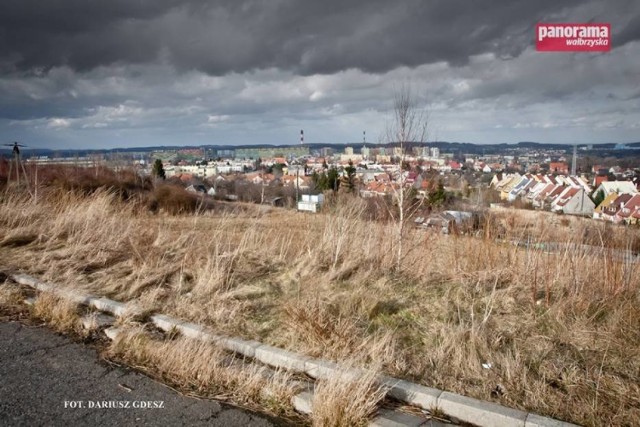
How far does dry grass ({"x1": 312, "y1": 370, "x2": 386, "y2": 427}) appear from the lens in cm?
244

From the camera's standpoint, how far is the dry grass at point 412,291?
2953mm

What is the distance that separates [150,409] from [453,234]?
4.57m

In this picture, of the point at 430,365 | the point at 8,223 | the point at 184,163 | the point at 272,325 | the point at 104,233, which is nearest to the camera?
the point at 430,365

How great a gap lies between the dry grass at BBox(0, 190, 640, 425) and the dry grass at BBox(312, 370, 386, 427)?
50cm

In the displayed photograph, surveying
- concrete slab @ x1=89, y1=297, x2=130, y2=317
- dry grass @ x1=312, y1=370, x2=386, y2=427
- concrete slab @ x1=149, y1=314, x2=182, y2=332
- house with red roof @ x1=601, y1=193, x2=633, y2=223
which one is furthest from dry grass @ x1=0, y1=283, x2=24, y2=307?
house with red roof @ x1=601, y1=193, x2=633, y2=223

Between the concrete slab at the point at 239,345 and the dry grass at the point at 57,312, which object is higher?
the dry grass at the point at 57,312

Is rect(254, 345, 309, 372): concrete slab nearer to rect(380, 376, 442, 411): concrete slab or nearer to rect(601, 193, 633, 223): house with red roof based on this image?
rect(380, 376, 442, 411): concrete slab

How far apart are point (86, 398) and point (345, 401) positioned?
1.67m

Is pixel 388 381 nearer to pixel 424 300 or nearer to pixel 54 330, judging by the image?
pixel 424 300

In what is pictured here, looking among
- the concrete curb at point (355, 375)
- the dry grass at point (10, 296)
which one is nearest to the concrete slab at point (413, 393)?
the concrete curb at point (355, 375)

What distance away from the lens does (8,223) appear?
769 cm

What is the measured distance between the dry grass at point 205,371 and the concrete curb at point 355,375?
164mm

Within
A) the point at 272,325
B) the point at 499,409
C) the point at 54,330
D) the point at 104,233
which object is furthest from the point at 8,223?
the point at 499,409

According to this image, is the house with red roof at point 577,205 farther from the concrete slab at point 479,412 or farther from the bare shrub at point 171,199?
the bare shrub at point 171,199
